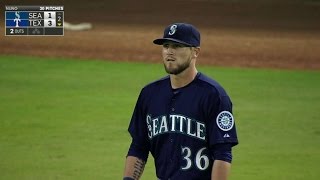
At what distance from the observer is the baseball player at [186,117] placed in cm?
448

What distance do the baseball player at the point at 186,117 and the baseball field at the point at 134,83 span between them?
4.36 metres

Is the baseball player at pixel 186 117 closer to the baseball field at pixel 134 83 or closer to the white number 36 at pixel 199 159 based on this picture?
the white number 36 at pixel 199 159

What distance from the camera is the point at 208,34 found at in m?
21.8

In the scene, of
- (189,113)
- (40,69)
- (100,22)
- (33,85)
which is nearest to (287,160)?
(189,113)

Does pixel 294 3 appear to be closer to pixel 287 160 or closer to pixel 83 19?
pixel 83 19

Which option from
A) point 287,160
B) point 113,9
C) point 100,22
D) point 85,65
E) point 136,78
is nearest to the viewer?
point 287,160

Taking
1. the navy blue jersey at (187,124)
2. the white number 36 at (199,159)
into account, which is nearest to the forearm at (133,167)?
the navy blue jersey at (187,124)

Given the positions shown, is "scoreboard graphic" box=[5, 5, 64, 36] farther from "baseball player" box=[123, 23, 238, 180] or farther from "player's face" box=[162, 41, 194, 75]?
"player's face" box=[162, 41, 194, 75]

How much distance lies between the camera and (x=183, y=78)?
460cm

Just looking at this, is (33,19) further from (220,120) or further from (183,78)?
(220,120)

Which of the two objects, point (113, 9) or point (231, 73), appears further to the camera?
point (113, 9)

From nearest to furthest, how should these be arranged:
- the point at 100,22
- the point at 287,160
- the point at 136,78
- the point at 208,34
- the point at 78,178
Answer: the point at 78,178
the point at 287,160
the point at 136,78
the point at 208,34
the point at 100,22

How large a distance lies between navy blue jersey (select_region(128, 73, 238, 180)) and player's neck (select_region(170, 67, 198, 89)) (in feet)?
0.07

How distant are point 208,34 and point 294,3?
Answer: 20.0ft
